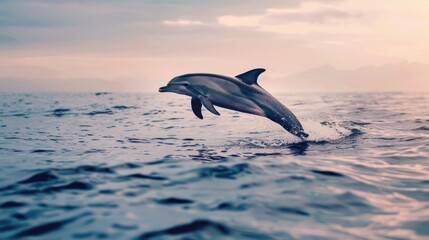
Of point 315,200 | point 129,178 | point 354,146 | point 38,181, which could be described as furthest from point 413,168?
point 38,181

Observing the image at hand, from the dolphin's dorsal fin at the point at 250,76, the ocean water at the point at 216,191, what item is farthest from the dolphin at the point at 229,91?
the ocean water at the point at 216,191

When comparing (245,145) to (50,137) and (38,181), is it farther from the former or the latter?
(50,137)

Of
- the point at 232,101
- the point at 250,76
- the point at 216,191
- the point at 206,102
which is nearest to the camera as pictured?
the point at 216,191

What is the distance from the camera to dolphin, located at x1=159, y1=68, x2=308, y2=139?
459 inches

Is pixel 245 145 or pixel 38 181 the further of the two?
pixel 245 145

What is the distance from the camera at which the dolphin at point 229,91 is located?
11656mm

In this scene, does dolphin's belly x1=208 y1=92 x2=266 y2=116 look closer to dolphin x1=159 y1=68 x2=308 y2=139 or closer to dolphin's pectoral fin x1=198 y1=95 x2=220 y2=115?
dolphin x1=159 y1=68 x2=308 y2=139

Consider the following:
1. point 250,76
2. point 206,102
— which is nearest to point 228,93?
point 206,102

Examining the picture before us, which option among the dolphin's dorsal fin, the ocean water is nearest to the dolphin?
the dolphin's dorsal fin

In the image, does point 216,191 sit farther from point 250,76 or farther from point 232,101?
point 250,76

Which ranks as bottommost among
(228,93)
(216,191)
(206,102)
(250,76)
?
(216,191)

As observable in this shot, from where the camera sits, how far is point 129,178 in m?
7.71

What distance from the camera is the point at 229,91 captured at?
1170 centimetres

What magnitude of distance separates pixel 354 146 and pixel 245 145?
10.0 ft
